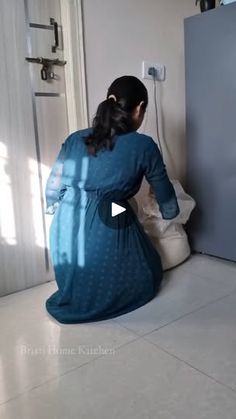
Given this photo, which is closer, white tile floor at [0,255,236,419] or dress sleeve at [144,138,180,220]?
white tile floor at [0,255,236,419]

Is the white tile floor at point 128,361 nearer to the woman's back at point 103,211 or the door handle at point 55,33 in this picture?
the woman's back at point 103,211

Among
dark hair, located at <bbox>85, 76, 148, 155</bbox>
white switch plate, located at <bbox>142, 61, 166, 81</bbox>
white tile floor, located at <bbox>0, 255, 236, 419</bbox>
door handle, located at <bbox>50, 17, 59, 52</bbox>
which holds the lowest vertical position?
white tile floor, located at <bbox>0, 255, 236, 419</bbox>

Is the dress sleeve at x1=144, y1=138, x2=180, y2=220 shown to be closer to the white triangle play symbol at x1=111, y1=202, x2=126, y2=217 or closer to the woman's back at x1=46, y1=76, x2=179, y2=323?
the woman's back at x1=46, y1=76, x2=179, y2=323

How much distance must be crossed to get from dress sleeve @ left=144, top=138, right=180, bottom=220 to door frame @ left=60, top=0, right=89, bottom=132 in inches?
21.4

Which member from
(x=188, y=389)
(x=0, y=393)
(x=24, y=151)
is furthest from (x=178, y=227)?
(x=0, y=393)

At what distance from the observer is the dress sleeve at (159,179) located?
5.31 feet

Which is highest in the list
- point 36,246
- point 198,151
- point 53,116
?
point 53,116

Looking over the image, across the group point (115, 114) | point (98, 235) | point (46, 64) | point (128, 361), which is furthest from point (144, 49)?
point (128, 361)

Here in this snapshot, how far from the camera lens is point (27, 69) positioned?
1819 millimetres

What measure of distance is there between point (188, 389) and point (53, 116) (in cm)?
142

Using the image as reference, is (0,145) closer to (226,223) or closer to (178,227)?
(178,227)

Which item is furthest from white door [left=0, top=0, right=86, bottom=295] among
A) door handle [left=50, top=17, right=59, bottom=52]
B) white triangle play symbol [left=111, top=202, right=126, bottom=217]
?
white triangle play symbol [left=111, top=202, right=126, bottom=217]

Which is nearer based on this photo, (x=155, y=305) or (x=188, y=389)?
(x=188, y=389)

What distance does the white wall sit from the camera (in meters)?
2.01
